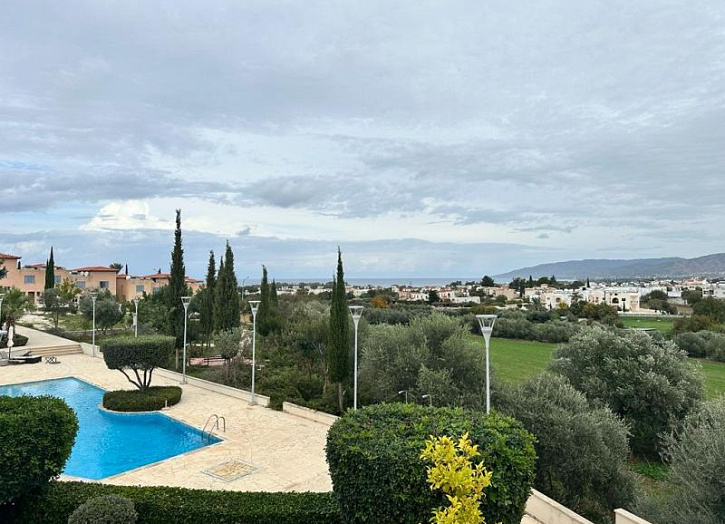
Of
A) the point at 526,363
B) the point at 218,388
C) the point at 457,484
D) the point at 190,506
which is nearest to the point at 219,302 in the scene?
the point at 218,388

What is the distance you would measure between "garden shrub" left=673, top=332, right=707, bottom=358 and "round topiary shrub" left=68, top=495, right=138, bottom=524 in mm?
42162

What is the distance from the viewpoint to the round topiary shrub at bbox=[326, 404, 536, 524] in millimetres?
5758

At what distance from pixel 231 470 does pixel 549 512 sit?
7436 millimetres

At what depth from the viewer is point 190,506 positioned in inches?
289

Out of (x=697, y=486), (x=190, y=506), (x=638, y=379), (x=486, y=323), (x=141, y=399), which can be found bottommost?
(x=141, y=399)

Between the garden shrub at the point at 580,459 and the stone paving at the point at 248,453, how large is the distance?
5.02 meters

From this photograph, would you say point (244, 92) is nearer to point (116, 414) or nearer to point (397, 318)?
point (116, 414)

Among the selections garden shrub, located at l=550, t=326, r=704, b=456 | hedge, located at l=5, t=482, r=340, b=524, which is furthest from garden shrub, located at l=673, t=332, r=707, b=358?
hedge, located at l=5, t=482, r=340, b=524

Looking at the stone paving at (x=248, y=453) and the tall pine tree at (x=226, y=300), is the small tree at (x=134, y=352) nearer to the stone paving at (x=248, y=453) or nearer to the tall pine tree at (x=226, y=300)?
the stone paving at (x=248, y=453)

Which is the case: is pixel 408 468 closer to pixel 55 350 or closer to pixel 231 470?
pixel 231 470

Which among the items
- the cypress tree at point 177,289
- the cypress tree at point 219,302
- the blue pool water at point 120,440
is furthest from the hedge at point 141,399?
the cypress tree at point 219,302

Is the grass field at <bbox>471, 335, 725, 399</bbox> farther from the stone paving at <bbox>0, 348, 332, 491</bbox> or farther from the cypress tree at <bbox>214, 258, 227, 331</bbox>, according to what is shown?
the cypress tree at <bbox>214, 258, 227, 331</bbox>

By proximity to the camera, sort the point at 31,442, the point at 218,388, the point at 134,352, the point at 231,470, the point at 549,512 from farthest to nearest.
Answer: the point at 218,388 < the point at 134,352 < the point at 231,470 < the point at 549,512 < the point at 31,442

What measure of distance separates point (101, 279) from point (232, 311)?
42.1 metres
